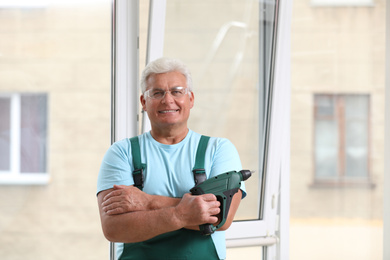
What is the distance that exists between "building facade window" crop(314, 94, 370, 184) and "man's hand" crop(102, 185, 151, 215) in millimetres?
1775

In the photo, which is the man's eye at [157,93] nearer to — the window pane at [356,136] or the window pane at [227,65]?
the window pane at [227,65]

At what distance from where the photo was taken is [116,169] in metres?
1.55

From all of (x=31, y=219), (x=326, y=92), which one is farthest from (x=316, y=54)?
(x=31, y=219)

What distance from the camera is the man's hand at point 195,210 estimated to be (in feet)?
4.68

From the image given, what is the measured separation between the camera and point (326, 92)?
2977mm

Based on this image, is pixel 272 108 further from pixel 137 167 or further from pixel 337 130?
pixel 137 167

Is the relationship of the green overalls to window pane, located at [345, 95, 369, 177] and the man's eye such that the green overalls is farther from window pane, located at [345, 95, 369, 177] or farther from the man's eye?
window pane, located at [345, 95, 369, 177]

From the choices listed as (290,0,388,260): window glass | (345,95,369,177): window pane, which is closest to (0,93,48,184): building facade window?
(290,0,388,260): window glass

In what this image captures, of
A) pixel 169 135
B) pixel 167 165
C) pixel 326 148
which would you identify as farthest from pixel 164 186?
pixel 326 148

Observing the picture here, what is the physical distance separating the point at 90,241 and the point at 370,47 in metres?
2.20

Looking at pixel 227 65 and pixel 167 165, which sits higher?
pixel 227 65

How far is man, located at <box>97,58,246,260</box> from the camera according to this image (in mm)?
1446

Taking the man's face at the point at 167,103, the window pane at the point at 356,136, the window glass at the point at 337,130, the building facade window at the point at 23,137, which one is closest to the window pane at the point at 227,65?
the window glass at the point at 337,130

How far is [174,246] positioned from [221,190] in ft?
0.83
